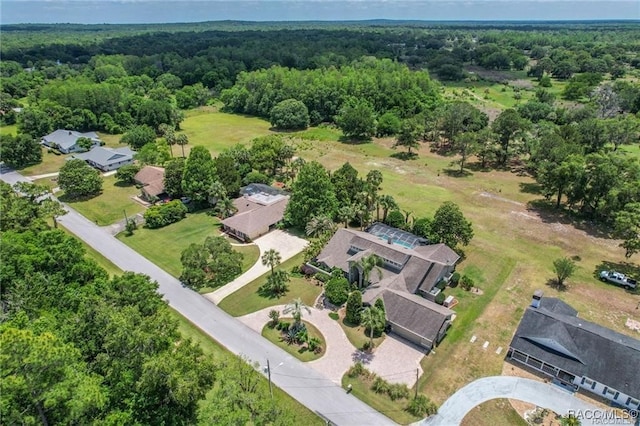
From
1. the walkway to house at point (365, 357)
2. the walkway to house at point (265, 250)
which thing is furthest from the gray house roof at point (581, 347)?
the walkway to house at point (265, 250)

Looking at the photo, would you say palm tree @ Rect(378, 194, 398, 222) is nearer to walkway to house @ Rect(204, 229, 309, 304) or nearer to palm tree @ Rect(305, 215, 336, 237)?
palm tree @ Rect(305, 215, 336, 237)

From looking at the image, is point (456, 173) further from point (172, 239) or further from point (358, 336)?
point (172, 239)

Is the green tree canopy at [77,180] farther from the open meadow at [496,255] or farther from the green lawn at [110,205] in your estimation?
the open meadow at [496,255]

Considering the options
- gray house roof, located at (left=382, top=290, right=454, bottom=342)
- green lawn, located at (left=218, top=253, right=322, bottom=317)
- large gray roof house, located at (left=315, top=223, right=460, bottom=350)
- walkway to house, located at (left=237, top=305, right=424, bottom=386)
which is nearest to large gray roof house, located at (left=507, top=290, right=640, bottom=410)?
gray house roof, located at (left=382, top=290, right=454, bottom=342)

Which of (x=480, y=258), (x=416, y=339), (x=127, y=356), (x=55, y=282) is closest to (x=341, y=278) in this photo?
(x=416, y=339)

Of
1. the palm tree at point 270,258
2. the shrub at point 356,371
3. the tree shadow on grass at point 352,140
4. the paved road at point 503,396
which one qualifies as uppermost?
the palm tree at point 270,258
